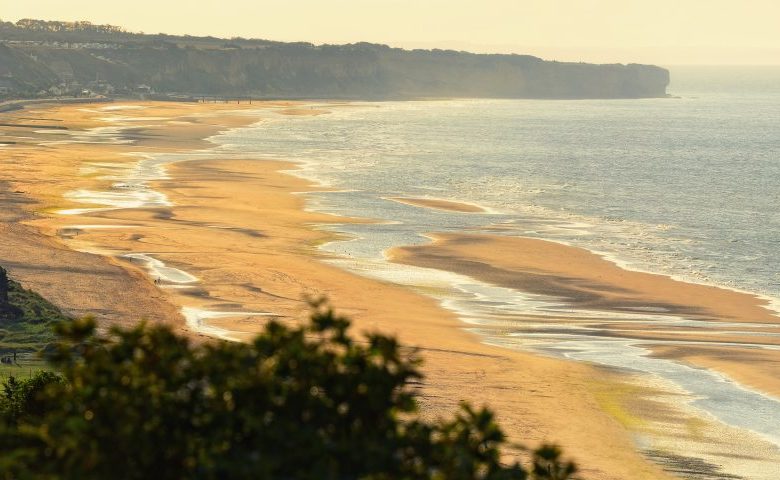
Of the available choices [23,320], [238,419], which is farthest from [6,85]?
[238,419]

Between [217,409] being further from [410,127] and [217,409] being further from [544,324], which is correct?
[410,127]

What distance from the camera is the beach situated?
27.0 m

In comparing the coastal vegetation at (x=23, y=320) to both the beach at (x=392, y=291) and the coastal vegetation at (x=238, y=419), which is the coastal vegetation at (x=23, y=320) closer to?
the beach at (x=392, y=291)

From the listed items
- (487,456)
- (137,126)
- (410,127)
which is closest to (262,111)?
(410,127)

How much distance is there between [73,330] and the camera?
8.91 meters

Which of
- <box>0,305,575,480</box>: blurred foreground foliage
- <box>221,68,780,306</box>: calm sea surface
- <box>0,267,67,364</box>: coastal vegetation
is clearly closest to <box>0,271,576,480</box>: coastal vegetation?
<box>0,305,575,480</box>: blurred foreground foliage

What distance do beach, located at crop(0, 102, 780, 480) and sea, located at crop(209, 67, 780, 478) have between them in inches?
35.8

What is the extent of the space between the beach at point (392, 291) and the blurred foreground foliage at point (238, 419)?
5.83 m

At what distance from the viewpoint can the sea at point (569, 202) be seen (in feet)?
112

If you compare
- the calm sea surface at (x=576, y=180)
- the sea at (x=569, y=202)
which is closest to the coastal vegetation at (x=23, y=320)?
the sea at (x=569, y=202)

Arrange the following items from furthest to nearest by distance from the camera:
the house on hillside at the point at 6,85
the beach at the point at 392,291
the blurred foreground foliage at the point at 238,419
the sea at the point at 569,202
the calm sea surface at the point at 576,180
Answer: the house on hillside at the point at 6,85 → the calm sea surface at the point at 576,180 → the sea at the point at 569,202 → the beach at the point at 392,291 → the blurred foreground foliage at the point at 238,419

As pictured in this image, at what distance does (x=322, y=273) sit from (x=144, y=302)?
26.4 feet

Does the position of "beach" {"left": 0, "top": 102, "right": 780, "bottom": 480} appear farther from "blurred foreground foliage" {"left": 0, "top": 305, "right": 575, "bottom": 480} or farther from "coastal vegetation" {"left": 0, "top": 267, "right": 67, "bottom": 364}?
"blurred foreground foliage" {"left": 0, "top": 305, "right": 575, "bottom": 480}

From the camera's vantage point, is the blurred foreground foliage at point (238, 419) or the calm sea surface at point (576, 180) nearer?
the blurred foreground foliage at point (238, 419)
